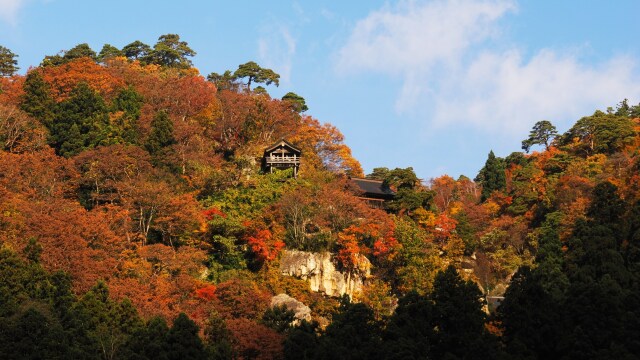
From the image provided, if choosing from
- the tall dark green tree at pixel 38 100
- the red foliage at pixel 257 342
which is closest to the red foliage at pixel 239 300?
the red foliage at pixel 257 342

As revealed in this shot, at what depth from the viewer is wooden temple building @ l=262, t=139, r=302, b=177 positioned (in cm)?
5384

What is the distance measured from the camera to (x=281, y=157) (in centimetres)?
5419

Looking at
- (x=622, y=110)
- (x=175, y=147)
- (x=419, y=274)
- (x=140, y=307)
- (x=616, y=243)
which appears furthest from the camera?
(x=622, y=110)

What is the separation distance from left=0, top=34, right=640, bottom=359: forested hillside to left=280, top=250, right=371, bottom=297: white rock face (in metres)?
0.33

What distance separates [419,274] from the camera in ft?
153

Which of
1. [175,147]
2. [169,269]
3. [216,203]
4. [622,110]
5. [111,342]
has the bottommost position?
[111,342]

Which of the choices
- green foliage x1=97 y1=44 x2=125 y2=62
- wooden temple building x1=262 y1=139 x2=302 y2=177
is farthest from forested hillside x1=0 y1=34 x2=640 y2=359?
green foliage x1=97 y1=44 x2=125 y2=62

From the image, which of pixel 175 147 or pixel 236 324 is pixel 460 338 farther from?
pixel 175 147

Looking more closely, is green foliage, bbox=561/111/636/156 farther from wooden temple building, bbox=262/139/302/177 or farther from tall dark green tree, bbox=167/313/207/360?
tall dark green tree, bbox=167/313/207/360

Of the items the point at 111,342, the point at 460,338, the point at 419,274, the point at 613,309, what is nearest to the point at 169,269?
the point at 111,342

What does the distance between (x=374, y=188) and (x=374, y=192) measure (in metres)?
0.84

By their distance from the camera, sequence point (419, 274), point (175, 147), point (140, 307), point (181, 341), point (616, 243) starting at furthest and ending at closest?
point (175, 147)
point (419, 274)
point (616, 243)
point (140, 307)
point (181, 341)

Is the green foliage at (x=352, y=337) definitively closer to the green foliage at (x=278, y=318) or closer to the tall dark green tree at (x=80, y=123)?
the green foliage at (x=278, y=318)

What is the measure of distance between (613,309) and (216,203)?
22.1m
